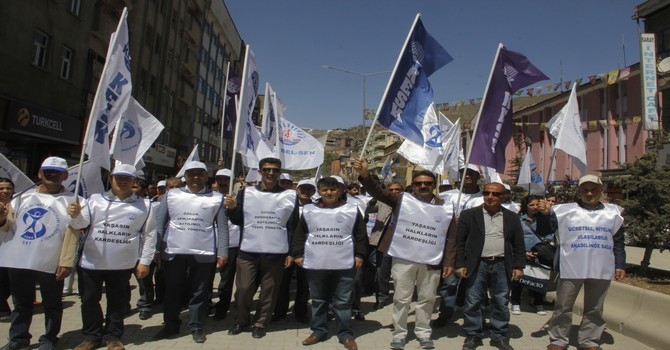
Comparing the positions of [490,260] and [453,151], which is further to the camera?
[453,151]

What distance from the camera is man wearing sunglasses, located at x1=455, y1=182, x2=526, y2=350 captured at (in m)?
5.21

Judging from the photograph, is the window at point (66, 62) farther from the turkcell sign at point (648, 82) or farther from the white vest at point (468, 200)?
the turkcell sign at point (648, 82)

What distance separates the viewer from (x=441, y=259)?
526 centimetres

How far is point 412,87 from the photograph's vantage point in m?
5.98

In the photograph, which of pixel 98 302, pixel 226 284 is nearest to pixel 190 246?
pixel 98 302

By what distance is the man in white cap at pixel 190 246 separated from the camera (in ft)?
17.1

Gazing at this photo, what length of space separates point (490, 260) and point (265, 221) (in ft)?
8.49

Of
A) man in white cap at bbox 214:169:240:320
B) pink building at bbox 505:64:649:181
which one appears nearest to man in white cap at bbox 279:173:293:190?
man in white cap at bbox 214:169:240:320

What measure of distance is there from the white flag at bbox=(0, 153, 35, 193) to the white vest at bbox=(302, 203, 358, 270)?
291cm

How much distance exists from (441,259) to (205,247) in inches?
104

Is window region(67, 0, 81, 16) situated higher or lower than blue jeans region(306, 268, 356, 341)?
higher

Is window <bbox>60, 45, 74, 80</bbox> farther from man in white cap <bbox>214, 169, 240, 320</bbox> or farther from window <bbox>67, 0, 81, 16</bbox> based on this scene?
man in white cap <bbox>214, 169, 240, 320</bbox>

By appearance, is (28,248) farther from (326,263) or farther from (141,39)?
(141,39)

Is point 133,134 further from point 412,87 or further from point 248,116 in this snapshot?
point 412,87
